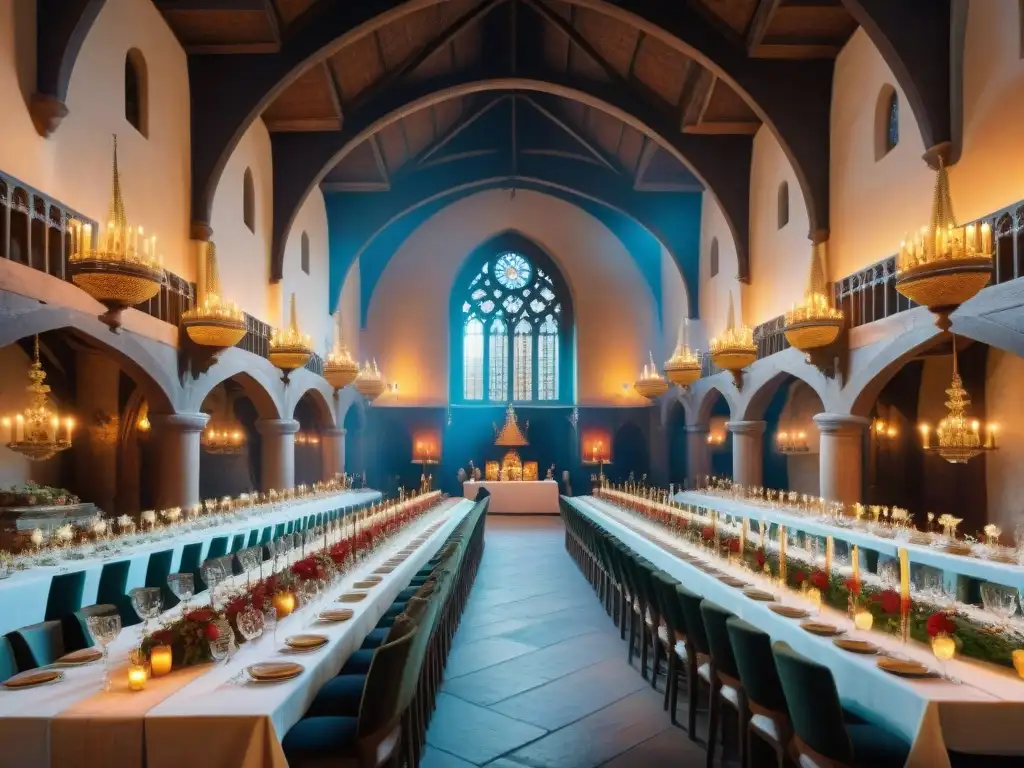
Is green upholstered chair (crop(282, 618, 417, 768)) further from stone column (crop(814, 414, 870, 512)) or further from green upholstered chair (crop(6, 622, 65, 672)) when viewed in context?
stone column (crop(814, 414, 870, 512))

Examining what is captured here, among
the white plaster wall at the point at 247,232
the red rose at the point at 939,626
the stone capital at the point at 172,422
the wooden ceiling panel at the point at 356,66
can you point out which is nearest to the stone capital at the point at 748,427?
the white plaster wall at the point at 247,232

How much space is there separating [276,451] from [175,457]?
4855mm

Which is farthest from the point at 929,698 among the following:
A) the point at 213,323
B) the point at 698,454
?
the point at 698,454

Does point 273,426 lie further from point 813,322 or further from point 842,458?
point 842,458

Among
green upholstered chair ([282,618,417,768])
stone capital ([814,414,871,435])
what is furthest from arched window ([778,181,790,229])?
green upholstered chair ([282,618,417,768])

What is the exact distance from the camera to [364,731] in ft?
12.0

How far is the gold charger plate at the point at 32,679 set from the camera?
3531 millimetres

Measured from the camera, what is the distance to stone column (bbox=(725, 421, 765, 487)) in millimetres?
16906

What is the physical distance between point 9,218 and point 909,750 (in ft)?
27.1

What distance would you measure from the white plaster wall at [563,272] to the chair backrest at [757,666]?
20530mm

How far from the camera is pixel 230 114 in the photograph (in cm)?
1245

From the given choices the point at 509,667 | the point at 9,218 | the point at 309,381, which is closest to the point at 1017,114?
the point at 509,667

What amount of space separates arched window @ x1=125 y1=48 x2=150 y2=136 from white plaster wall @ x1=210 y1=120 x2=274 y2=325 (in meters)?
2.14

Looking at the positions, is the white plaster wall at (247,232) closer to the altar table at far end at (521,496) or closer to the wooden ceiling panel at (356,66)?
the wooden ceiling panel at (356,66)
